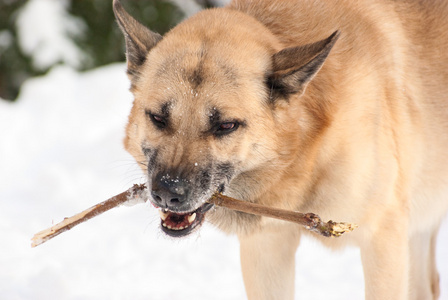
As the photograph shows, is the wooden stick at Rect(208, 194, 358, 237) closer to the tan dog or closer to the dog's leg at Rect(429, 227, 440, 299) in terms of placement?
the tan dog

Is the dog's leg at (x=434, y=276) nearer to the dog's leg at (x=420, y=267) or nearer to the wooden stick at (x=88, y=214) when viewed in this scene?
the dog's leg at (x=420, y=267)

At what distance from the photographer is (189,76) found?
2.73 m

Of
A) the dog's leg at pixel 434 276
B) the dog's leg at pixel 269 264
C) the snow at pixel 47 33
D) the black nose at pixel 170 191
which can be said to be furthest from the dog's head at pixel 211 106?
the snow at pixel 47 33

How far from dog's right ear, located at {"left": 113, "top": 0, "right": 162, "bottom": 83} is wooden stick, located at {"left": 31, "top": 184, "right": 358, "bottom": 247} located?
617 millimetres

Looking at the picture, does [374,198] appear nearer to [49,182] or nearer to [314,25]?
[314,25]

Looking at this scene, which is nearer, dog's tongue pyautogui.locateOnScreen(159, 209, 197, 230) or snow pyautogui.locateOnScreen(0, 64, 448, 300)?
dog's tongue pyautogui.locateOnScreen(159, 209, 197, 230)

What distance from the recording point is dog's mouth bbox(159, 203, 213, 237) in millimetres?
2824

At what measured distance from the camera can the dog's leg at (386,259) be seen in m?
3.12

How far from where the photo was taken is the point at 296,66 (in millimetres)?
2742

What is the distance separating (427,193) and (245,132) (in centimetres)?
149

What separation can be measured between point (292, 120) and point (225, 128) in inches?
15.6

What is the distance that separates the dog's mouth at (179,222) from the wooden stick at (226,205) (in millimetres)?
112

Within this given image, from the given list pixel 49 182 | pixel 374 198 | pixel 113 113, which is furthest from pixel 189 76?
pixel 113 113

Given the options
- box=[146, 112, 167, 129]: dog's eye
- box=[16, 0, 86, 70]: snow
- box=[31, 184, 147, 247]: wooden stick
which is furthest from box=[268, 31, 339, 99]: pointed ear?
box=[16, 0, 86, 70]: snow
